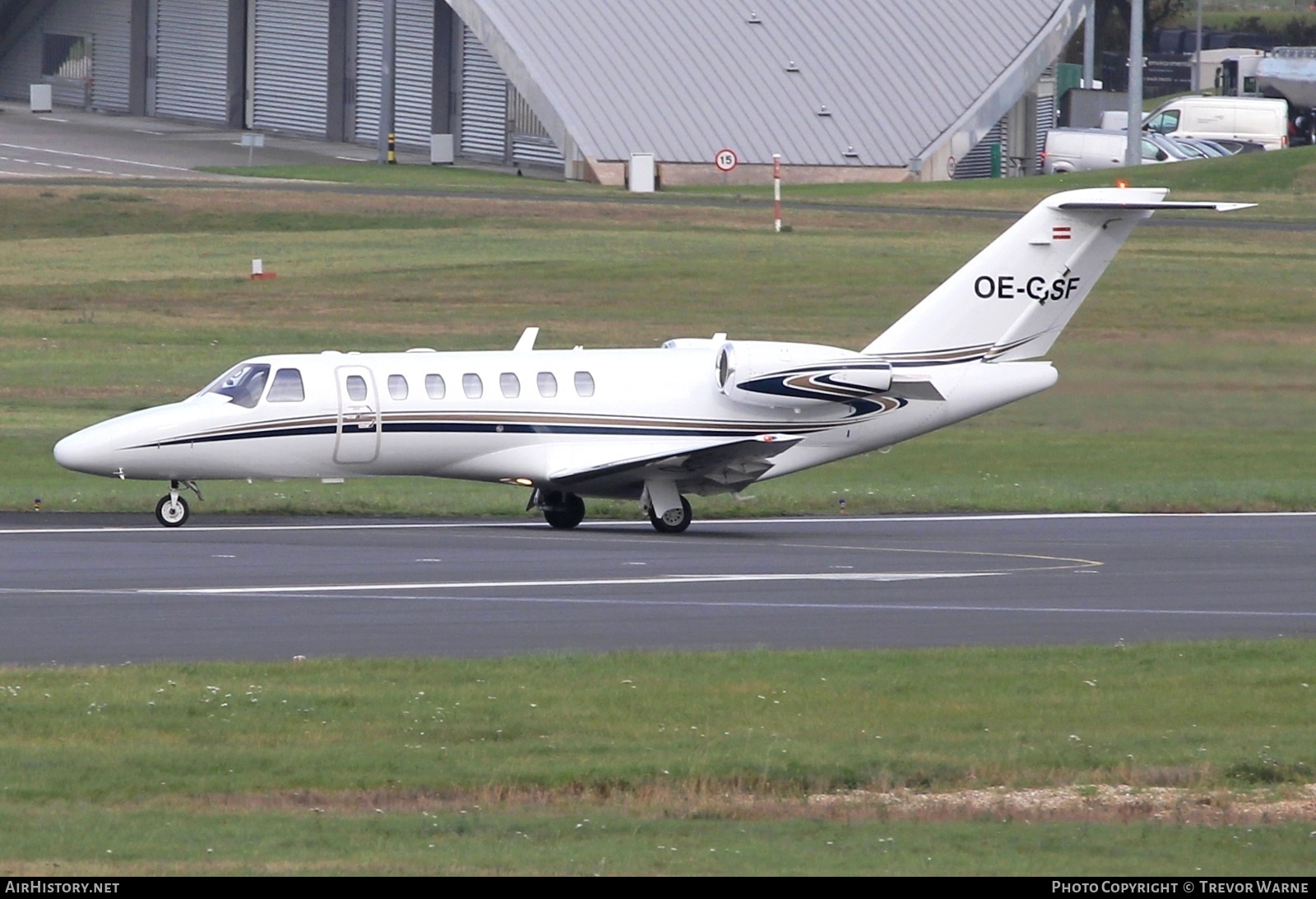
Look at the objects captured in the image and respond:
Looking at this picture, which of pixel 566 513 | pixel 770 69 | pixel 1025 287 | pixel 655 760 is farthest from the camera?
pixel 770 69

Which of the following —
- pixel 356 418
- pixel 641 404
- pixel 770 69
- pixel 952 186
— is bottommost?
pixel 356 418

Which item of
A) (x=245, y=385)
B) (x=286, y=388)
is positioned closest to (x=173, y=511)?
(x=245, y=385)

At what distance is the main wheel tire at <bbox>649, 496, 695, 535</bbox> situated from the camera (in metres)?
26.6

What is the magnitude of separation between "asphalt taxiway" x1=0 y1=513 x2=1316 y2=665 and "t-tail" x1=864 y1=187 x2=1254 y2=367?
2.42 meters

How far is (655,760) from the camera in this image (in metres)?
13.7

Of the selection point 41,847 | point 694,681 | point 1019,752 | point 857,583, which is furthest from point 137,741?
point 857,583

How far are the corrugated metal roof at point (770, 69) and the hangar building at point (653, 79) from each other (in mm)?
69

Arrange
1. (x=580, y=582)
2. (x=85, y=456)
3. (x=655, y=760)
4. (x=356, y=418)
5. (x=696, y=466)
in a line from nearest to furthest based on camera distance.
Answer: (x=655, y=760)
(x=580, y=582)
(x=85, y=456)
(x=356, y=418)
(x=696, y=466)

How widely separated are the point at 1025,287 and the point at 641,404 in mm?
5640

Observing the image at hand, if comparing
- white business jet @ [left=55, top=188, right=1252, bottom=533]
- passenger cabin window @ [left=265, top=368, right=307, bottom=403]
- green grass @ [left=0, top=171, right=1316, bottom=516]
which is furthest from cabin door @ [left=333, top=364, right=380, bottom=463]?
green grass @ [left=0, top=171, right=1316, bottom=516]

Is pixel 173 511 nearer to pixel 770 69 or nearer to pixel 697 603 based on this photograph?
pixel 697 603

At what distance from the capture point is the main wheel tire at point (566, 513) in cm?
2722

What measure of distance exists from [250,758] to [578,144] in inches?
2238

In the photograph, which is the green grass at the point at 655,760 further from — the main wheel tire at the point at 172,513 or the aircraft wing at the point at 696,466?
the main wheel tire at the point at 172,513
